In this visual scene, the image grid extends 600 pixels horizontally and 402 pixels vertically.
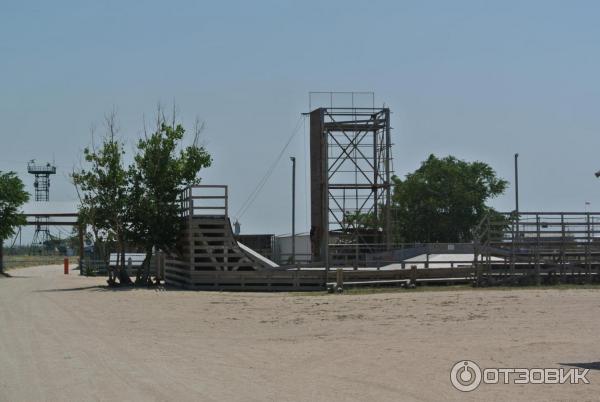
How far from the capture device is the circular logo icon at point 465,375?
34.1 ft

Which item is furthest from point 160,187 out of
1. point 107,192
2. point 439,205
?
point 439,205

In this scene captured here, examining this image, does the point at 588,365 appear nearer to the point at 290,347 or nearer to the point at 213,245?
the point at 290,347

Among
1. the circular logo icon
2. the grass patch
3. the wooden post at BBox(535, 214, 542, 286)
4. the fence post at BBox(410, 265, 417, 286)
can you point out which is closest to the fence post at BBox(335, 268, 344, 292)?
the fence post at BBox(410, 265, 417, 286)

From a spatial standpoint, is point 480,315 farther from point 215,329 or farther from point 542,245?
point 542,245

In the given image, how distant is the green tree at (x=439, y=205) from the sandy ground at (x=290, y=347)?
4969 cm

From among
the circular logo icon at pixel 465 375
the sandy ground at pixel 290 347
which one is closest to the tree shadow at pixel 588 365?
the sandy ground at pixel 290 347

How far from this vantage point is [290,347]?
14484mm

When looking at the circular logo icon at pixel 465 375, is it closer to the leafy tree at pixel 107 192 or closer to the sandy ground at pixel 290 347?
the sandy ground at pixel 290 347

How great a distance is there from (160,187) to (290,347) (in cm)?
2202

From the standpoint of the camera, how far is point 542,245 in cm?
3397

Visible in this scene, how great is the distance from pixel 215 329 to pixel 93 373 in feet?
20.5

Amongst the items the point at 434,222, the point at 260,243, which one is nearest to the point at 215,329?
the point at 260,243

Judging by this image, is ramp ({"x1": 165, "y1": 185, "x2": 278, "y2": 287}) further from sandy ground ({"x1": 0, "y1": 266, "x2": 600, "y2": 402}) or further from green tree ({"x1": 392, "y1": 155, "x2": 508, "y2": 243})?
green tree ({"x1": 392, "y1": 155, "x2": 508, "y2": 243})

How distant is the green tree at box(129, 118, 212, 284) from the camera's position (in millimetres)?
35000
